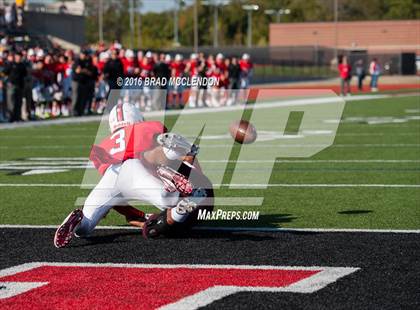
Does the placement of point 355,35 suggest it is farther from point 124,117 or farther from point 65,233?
point 65,233

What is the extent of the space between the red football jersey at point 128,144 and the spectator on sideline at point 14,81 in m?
14.8

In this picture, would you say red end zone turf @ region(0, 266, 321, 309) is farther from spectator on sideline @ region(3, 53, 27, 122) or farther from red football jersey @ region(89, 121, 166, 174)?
spectator on sideline @ region(3, 53, 27, 122)

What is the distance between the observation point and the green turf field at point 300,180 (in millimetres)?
8625

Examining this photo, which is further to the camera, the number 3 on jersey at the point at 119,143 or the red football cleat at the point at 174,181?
the number 3 on jersey at the point at 119,143

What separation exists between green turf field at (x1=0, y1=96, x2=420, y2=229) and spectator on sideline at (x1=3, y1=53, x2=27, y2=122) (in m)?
2.24

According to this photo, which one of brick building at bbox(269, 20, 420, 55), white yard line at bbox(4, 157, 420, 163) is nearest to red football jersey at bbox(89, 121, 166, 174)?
white yard line at bbox(4, 157, 420, 163)

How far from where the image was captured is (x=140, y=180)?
739 cm

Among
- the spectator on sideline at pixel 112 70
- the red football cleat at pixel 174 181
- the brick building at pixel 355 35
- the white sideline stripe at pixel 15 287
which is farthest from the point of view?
the brick building at pixel 355 35

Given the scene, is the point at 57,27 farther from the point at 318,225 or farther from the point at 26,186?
the point at 318,225

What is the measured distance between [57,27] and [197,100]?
2735 centimetres

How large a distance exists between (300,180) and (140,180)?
4.28 metres
